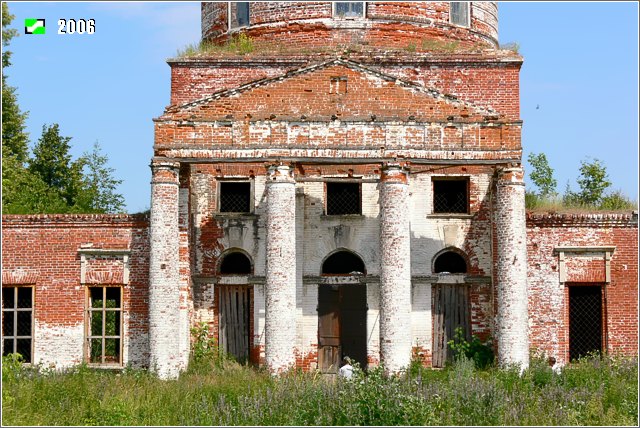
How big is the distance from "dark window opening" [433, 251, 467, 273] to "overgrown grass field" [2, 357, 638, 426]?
371 cm

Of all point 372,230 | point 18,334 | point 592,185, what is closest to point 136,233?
point 18,334

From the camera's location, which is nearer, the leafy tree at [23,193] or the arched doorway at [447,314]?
the arched doorway at [447,314]

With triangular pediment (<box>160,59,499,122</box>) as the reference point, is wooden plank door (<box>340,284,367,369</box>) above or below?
below

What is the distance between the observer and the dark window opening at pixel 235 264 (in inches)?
958

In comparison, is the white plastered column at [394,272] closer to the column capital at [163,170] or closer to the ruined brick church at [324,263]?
the ruined brick church at [324,263]

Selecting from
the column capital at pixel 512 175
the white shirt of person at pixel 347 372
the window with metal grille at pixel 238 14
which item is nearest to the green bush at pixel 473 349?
the white shirt of person at pixel 347 372

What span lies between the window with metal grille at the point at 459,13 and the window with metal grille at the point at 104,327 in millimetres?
10209

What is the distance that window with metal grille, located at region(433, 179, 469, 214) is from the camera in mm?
24484

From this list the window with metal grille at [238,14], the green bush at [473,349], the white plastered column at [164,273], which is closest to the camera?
the white plastered column at [164,273]

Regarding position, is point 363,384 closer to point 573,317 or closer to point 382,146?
point 382,146

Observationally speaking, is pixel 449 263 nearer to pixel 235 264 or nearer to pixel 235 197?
pixel 235 264

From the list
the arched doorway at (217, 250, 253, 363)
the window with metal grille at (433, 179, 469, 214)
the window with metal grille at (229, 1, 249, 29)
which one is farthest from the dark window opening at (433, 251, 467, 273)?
the window with metal grille at (229, 1, 249, 29)

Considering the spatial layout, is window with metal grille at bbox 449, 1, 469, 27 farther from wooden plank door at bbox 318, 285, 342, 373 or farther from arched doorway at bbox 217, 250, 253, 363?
arched doorway at bbox 217, 250, 253, 363

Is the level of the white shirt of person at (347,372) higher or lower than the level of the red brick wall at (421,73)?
lower
